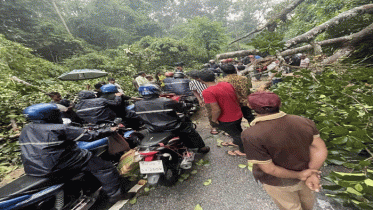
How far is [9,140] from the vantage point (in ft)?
12.0

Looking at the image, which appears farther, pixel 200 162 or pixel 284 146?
pixel 200 162

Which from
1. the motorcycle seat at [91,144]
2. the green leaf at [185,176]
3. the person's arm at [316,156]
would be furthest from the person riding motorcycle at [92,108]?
the person's arm at [316,156]

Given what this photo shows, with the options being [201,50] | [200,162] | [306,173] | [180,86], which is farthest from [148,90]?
[201,50]

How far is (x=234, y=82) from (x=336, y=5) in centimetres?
910

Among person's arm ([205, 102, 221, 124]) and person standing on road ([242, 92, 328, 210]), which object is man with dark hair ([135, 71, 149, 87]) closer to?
person's arm ([205, 102, 221, 124])

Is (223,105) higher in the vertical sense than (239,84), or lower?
lower

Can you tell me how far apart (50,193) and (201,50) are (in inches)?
568

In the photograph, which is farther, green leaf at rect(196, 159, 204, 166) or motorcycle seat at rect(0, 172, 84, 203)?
green leaf at rect(196, 159, 204, 166)

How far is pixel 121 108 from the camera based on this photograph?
4055mm

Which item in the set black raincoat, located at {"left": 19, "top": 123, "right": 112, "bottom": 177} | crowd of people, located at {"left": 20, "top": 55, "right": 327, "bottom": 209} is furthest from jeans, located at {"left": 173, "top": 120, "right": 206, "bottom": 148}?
black raincoat, located at {"left": 19, "top": 123, "right": 112, "bottom": 177}

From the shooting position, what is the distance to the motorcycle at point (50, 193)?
1528 millimetres

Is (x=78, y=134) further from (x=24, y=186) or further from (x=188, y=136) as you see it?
(x=188, y=136)

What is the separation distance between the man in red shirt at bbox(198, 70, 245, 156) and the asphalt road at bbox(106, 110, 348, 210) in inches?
30.4

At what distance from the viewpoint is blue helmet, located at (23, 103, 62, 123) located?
1761mm
